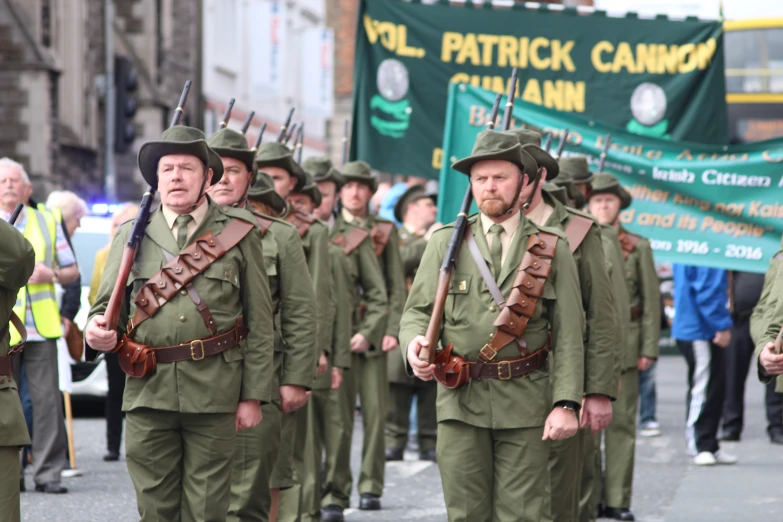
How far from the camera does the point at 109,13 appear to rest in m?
33.6

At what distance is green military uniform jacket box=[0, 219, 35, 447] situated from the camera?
548 centimetres

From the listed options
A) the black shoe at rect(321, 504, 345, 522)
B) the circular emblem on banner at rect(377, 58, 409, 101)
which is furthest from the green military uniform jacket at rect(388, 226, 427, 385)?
the black shoe at rect(321, 504, 345, 522)

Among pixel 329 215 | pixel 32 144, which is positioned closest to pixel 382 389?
pixel 329 215

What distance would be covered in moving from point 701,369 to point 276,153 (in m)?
5.27

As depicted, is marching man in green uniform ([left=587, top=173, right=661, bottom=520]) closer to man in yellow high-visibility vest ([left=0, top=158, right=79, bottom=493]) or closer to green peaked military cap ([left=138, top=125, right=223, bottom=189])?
man in yellow high-visibility vest ([left=0, top=158, right=79, bottom=493])

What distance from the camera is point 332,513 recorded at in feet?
30.7

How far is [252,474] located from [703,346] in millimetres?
6351

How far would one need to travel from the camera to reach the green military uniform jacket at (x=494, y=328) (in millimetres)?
6074

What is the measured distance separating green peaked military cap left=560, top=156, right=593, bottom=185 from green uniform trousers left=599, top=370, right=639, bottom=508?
136cm

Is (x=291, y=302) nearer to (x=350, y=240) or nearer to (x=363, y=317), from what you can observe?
(x=350, y=240)

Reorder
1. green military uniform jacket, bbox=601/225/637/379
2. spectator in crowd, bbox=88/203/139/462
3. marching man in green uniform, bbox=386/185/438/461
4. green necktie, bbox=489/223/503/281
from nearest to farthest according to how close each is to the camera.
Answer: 1. green necktie, bbox=489/223/503/281
2. green military uniform jacket, bbox=601/225/637/379
3. spectator in crowd, bbox=88/203/139/462
4. marching man in green uniform, bbox=386/185/438/461

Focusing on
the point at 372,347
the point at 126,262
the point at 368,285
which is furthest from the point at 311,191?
the point at 126,262

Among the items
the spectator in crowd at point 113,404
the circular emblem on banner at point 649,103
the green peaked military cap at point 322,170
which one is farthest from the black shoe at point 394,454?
the circular emblem on banner at point 649,103

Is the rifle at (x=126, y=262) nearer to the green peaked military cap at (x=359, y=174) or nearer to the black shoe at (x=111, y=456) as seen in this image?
the green peaked military cap at (x=359, y=174)
